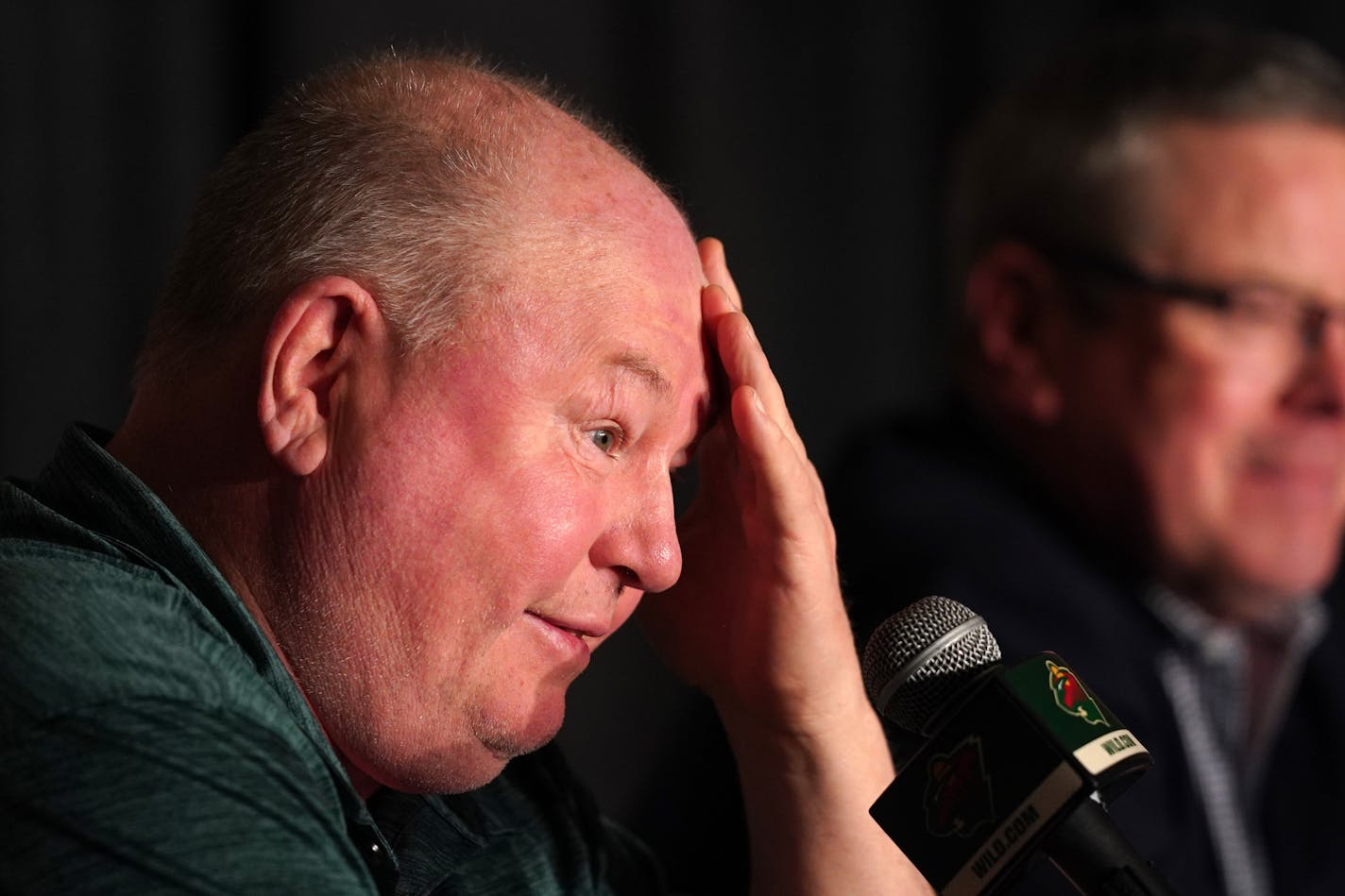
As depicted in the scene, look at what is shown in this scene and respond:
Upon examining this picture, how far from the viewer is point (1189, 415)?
2.37 metres

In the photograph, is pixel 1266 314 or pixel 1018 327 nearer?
pixel 1266 314

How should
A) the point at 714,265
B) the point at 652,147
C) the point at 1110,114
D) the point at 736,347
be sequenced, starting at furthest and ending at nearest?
the point at 652,147 < the point at 1110,114 < the point at 714,265 < the point at 736,347

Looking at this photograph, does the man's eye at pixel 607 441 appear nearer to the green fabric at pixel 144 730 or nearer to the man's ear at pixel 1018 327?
the green fabric at pixel 144 730

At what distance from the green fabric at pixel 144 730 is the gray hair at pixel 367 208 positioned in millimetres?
166

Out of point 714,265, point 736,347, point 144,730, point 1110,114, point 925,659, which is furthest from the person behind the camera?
point 1110,114

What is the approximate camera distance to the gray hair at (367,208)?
1140 mm

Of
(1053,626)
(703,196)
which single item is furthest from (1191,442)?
(703,196)

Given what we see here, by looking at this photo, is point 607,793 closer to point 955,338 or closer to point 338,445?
point 955,338

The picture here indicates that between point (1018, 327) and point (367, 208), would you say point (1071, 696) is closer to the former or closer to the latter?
point (367, 208)

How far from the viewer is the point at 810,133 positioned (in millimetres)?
3512

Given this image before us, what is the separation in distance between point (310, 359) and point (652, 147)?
215 cm

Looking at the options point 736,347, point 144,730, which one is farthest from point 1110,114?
point 144,730

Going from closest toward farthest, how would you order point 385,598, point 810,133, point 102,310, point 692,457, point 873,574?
point 385,598 < point 692,457 < point 873,574 < point 102,310 < point 810,133

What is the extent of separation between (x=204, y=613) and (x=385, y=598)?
133 millimetres
